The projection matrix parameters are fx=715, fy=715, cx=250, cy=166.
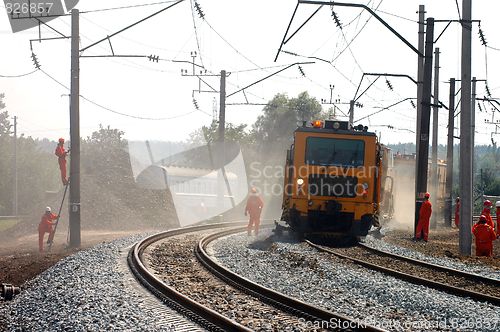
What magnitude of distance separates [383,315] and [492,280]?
3937mm

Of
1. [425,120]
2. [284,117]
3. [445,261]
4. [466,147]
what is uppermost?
[284,117]

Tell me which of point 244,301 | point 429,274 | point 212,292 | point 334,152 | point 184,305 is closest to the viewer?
point 184,305

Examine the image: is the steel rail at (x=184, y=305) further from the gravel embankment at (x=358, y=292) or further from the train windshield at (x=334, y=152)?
the train windshield at (x=334, y=152)

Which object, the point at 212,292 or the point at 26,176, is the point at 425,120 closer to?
the point at 212,292

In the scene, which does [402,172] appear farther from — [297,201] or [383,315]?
[383,315]

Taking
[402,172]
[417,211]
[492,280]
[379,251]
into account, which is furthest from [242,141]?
[492,280]

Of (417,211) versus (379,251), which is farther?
(417,211)

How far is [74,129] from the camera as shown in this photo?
21.9 metres

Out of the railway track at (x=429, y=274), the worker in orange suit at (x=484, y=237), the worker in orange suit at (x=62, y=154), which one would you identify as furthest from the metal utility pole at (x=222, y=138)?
the railway track at (x=429, y=274)

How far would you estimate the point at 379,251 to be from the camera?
56.0 feet

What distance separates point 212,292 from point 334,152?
8.78m

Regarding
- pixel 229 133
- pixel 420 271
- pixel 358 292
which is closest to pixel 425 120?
pixel 420 271

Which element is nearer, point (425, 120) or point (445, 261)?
point (445, 261)

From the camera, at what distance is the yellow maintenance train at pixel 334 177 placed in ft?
61.4
